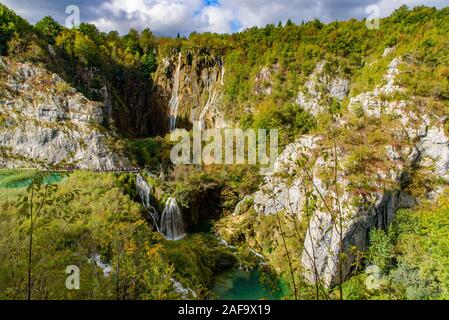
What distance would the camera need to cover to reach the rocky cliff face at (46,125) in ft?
65.5

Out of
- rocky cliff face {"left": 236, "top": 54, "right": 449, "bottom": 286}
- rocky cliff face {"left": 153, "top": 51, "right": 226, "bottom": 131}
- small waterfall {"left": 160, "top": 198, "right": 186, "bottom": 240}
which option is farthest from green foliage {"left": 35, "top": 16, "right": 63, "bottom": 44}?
rocky cliff face {"left": 236, "top": 54, "right": 449, "bottom": 286}

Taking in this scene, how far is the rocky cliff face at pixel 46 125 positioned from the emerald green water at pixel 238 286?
1124cm

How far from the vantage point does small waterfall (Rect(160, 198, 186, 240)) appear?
17984 millimetres

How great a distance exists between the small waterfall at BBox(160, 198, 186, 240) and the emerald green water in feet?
14.6

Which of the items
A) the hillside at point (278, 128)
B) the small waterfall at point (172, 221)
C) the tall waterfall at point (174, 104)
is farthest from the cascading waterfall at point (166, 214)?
the tall waterfall at point (174, 104)

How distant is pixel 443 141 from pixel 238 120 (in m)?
17.5

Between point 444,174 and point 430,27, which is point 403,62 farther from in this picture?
point 444,174

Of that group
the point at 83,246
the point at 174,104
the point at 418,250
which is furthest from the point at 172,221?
the point at 174,104

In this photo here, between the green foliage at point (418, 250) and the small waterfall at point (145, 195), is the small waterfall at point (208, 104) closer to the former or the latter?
the small waterfall at point (145, 195)

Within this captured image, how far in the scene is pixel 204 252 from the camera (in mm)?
15555

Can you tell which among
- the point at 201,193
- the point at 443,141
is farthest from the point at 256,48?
the point at 443,141

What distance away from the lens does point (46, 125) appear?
20828 millimetres

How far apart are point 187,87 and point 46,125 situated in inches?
638

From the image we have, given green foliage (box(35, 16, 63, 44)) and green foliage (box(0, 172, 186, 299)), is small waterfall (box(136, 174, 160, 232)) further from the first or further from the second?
green foliage (box(35, 16, 63, 44))
